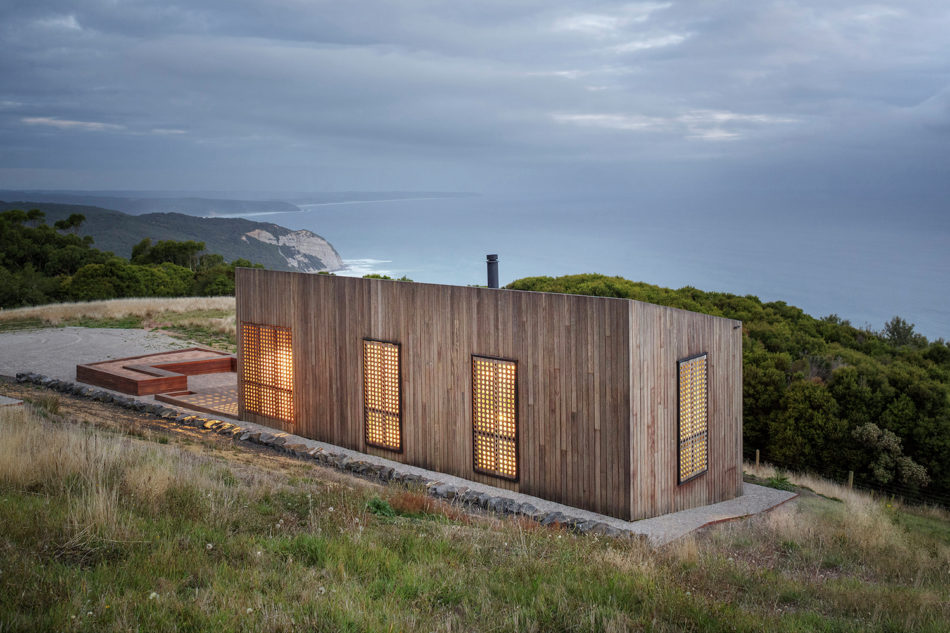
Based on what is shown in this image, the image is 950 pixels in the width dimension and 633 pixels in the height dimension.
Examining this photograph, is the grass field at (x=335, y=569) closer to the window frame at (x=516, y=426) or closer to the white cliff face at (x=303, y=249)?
the window frame at (x=516, y=426)

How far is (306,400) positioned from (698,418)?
6.42m

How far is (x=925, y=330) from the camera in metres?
60.0

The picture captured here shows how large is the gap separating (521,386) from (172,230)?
192 feet

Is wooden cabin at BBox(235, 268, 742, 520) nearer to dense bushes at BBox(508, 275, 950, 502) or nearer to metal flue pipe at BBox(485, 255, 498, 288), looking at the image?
metal flue pipe at BBox(485, 255, 498, 288)

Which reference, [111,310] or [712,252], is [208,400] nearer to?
[111,310]

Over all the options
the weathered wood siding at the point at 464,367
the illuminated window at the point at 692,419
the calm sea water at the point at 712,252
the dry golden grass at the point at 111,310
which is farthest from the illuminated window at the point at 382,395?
the calm sea water at the point at 712,252

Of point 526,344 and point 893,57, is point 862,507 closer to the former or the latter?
point 526,344

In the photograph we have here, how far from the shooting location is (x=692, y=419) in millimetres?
9594

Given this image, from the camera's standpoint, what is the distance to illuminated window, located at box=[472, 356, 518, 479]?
9.45 meters

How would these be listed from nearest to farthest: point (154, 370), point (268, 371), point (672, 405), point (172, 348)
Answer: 1. point (672, 405)
2. point (268, 371)
3. point (154, 370)
4. point (172, 348)

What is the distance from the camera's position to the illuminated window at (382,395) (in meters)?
10.6

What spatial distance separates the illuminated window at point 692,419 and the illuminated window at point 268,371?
660 cm

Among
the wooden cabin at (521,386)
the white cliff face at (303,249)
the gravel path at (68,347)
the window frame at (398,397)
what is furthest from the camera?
the white cliff face at (303,249)

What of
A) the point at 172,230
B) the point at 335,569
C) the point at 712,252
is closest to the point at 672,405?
the point at 335,569
